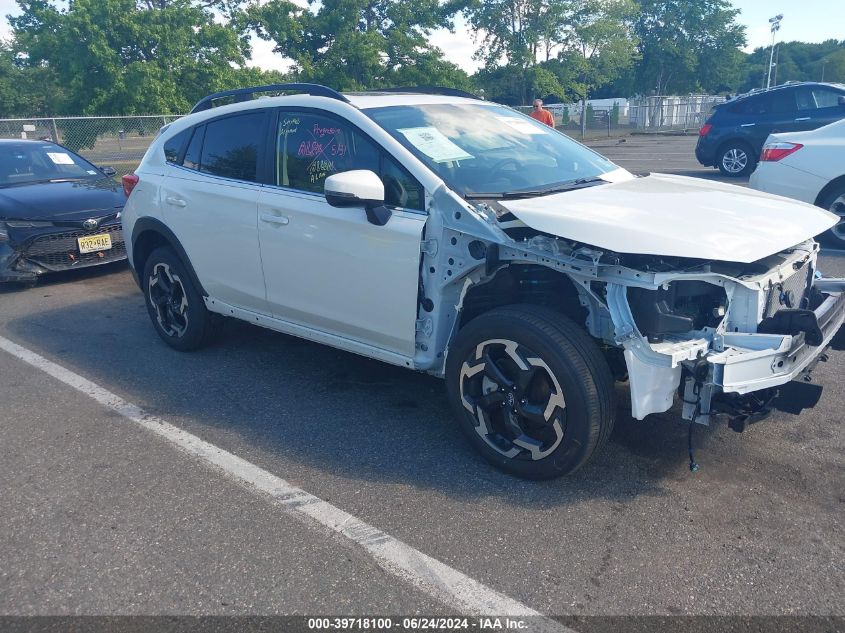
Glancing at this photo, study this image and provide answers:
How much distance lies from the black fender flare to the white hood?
260 cm

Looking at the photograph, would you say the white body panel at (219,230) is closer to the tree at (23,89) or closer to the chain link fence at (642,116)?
the chain link fence at (642,116)

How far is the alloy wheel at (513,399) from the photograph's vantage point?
10.8ft

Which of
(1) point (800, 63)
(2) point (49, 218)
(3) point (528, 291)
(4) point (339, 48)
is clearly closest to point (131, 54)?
(4) point (339, 48)

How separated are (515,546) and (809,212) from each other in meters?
2.38

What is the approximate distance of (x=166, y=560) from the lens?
9.62 feet

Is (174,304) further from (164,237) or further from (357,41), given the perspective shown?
(357,41)

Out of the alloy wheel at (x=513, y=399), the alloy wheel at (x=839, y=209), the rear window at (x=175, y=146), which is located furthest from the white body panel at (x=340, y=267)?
the alloy wheel at (x=839, y=209)

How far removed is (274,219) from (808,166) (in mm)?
6268

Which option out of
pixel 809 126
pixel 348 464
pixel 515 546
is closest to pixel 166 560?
pixel 348 464

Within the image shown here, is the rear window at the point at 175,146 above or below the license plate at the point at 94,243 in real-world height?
above

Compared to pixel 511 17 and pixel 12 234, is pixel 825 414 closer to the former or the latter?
pixel 12 234

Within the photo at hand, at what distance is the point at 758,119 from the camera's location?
14.1 metres

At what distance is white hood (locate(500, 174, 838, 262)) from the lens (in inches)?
119

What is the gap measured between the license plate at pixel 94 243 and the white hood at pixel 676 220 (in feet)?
19.3
